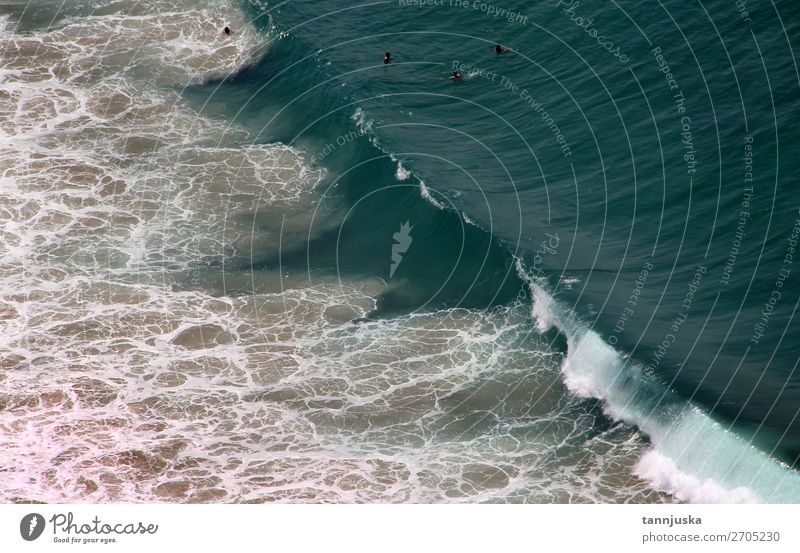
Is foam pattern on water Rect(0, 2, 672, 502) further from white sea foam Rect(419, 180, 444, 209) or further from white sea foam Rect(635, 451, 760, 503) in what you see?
white sea foam Rect(419, 180, 444, 209)

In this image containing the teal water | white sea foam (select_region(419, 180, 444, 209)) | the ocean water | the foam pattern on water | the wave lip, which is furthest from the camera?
white sea foam (select_region(419, 180, 444, 209))

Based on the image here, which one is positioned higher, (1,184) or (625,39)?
(625,39)

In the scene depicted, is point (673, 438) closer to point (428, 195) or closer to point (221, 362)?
point (221, 362)

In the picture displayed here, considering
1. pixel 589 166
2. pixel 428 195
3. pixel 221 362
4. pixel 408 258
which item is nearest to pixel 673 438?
pixel 408 258

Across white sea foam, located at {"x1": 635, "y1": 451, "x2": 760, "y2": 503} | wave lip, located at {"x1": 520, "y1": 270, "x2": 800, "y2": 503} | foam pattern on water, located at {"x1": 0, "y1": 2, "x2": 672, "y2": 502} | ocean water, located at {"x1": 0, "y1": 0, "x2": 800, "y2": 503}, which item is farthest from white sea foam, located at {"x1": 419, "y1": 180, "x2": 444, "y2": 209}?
white sea foam, located at {"x1": 635, "y1": 451, "x2": 760, "y2": 503}

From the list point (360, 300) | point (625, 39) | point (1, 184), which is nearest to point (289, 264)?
point (360, 300)

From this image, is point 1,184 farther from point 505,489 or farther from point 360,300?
point 505,489
